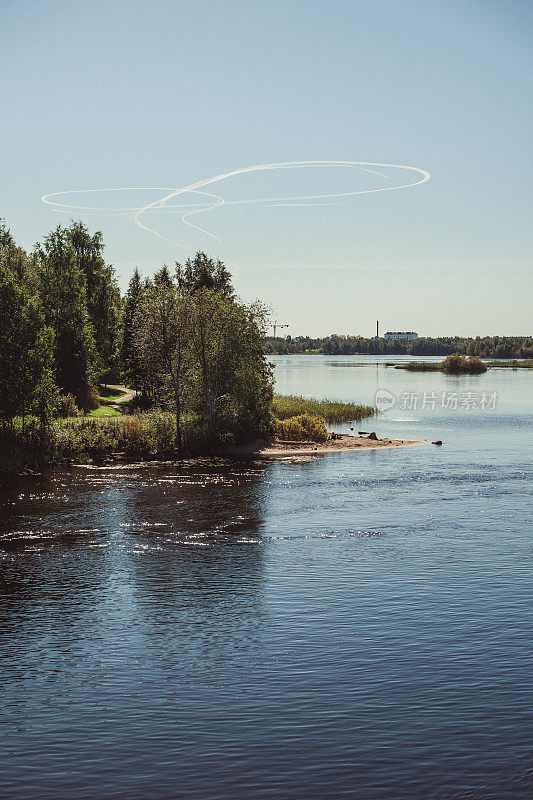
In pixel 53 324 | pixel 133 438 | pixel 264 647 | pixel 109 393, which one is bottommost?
pixel 264 647

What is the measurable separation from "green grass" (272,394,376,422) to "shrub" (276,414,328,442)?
289cm

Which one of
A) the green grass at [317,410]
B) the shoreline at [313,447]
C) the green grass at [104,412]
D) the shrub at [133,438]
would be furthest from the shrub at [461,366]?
the shrub at [133,438]

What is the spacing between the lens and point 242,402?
5944 cm

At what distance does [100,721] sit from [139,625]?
18.4 ft

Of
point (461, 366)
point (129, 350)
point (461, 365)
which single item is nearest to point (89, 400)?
point (129, 350)

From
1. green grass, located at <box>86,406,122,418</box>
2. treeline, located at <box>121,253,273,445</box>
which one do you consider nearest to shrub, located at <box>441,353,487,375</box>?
green grass, located at <box>86,406,122,418</box>

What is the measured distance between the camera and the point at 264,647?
1981cm

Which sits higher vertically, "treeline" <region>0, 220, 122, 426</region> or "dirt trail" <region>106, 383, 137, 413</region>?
"treeline" <region>0, 220, 122, 426</region>

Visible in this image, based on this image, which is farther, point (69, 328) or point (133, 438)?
point (69, 328)

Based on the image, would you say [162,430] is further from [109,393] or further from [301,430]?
[109,393]

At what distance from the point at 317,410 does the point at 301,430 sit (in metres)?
13.2

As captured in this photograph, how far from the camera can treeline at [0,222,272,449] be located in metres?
49.2

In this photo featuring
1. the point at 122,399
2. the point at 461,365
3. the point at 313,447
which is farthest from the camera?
the point at 461,365

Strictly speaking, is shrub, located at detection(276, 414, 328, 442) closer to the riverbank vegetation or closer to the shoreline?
the shoreline
